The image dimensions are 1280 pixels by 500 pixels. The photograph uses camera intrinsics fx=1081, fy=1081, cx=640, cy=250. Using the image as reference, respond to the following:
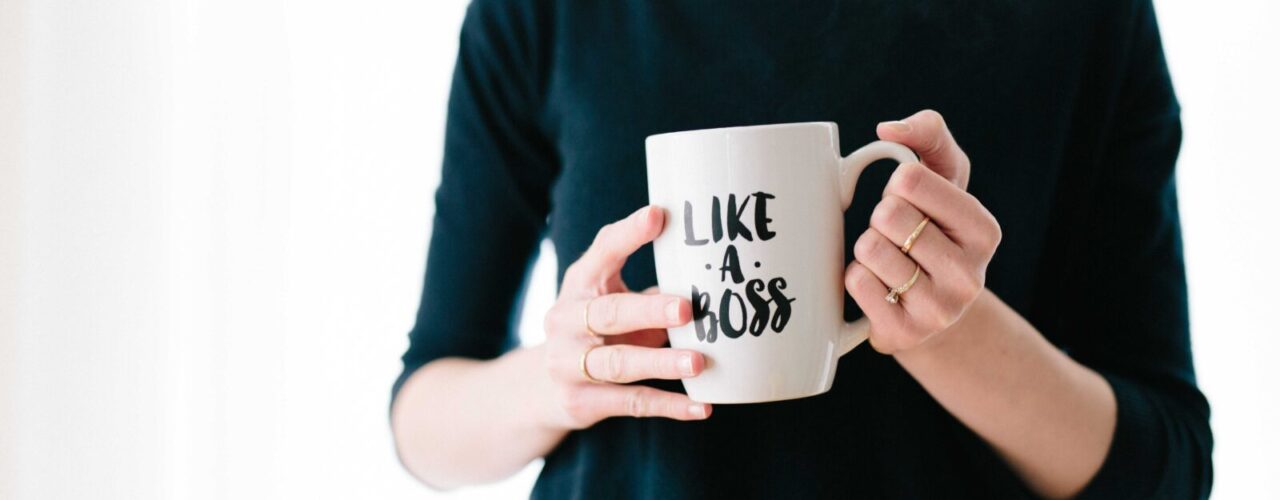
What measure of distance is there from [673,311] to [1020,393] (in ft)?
0.89

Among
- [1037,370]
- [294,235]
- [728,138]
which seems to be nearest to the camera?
[728,138]

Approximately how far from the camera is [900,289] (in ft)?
1.83

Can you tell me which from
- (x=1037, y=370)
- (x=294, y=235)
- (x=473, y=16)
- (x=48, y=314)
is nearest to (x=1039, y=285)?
(x=1037, y=370)

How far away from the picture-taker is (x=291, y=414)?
125 centimetres

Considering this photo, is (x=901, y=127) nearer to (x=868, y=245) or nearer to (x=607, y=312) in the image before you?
(x=868, y=245)

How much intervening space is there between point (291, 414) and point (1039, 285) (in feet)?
2.78

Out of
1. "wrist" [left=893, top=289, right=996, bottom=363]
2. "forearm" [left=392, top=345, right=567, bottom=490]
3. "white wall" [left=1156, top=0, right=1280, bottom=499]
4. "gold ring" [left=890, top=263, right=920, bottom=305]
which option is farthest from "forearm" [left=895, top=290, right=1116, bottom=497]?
"white wall" [left=1156, top=0, right=1280, bottom=499]

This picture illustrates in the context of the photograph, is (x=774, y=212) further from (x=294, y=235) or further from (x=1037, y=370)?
(x=294, y=235)

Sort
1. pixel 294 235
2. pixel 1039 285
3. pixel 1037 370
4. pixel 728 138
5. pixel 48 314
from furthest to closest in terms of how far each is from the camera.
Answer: pixel 294 235
pixel 48 314
pixel 1039 285
pixel 1037 370
pixel 728 138

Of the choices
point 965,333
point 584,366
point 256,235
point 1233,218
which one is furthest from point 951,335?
point 256,235

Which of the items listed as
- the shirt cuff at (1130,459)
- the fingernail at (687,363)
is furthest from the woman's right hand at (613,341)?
the shirt cuff at (1130,459)

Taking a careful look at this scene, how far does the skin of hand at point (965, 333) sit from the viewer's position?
0.54 m

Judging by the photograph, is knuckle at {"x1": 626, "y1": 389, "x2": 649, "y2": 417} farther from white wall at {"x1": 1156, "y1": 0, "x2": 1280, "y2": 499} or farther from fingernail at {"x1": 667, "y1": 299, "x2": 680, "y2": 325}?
white wall at {"x1": 1156, "y1": 0, "x2": 1280, "y2": 499}

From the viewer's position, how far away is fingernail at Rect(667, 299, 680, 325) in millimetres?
563
